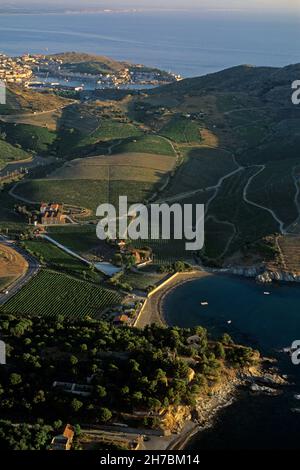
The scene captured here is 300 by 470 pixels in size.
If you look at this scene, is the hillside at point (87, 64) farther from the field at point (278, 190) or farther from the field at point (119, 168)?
the field at point (278, 190)

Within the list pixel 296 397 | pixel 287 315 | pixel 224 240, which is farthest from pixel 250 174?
pixel 296 397

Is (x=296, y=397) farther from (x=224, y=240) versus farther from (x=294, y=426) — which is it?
(x=224, y=240)

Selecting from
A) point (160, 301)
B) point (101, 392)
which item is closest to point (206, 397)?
point (101, 392)

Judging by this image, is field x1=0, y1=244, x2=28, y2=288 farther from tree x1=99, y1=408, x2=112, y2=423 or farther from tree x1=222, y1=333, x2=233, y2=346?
tree x1=99, y1=408, x2=112, y2=423

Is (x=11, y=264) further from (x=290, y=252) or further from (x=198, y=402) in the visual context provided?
(x=290, y=252)

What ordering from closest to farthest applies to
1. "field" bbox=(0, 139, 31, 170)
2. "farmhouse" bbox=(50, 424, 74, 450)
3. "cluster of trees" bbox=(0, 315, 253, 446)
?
"farmhouse" bbox=(50, 424, 74, 450), "cluster of trees" bbox=(0, 315, 253, 446), "field" bbox=(0, 139, 31, 170)

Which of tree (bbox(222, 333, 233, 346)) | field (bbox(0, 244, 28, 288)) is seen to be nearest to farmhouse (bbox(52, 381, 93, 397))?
tree (bbox(222, 333, 233, 346))
